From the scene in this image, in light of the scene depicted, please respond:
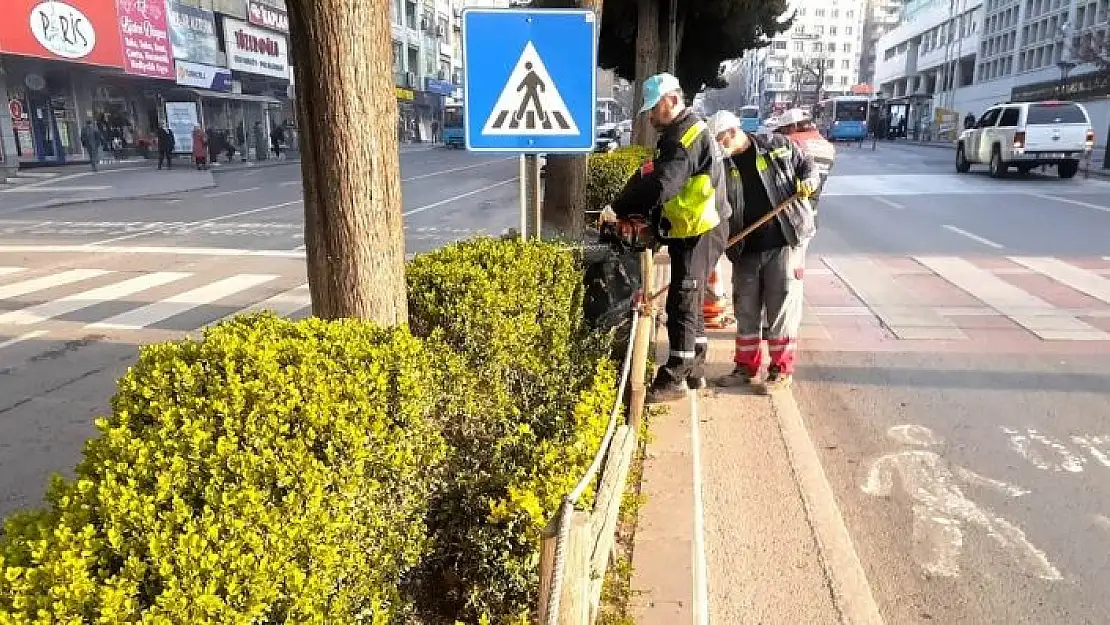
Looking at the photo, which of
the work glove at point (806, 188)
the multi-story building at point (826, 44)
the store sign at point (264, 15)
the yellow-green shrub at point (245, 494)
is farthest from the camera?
the multi-story building at point (826, 44)

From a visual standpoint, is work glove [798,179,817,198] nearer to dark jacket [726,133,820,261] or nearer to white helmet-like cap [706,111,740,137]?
dark jacket [726,133,820,261]

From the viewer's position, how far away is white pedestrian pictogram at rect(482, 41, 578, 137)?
427 cm

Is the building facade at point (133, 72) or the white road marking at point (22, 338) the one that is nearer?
the white road marking at point (22, 338)

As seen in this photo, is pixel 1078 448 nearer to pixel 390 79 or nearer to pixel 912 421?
pixel 912 421

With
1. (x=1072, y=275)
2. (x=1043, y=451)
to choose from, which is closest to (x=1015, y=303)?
(x=1072, y=275)

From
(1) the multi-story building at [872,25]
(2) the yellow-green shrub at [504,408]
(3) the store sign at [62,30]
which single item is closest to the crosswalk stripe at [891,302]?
(2) the yellow-green shrub at [504,408]

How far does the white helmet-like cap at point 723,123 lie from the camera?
4.96m

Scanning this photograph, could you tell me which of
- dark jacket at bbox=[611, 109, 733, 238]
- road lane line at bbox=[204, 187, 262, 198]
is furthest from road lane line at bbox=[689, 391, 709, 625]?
road lane line at bbox=[204, 187, 262, 198]

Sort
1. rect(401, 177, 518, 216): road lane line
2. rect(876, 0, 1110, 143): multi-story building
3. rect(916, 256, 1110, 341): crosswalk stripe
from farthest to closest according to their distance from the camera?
rect(876, 0, 1110, 143): multi-story building → rect(401, 177, 518, 216): road lane line → rect(916, 256, 1110, 341): crosswalk stripe

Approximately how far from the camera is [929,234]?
12.0 meters

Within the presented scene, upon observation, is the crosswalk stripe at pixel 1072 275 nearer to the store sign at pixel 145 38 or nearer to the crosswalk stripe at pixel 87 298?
the crosswalk stripe at pixel 87 298

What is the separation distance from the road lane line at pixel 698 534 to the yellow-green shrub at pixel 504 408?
630 mm

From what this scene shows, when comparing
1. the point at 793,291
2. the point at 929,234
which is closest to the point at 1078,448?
the point at 793,291

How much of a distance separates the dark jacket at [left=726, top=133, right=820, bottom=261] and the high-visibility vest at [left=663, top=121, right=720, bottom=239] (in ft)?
2.20
